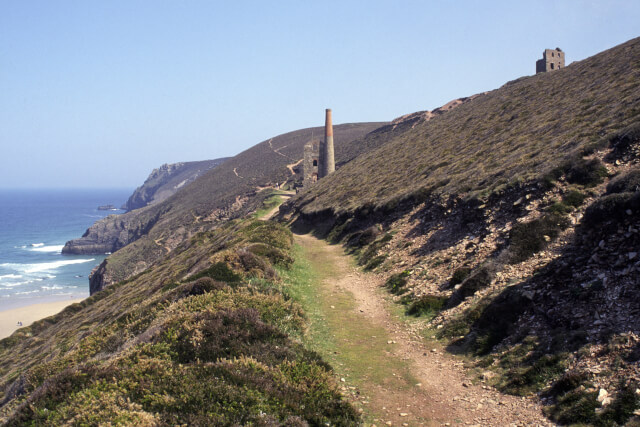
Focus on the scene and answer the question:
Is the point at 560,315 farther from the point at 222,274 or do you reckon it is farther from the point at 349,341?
the point at 222,274

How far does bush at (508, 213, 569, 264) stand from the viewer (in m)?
11.5

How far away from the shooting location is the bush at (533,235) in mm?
11492

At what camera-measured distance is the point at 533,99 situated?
1463 inches

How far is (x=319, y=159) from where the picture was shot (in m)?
59.7

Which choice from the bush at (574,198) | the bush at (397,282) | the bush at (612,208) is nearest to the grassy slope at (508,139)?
the bush at (574,198)

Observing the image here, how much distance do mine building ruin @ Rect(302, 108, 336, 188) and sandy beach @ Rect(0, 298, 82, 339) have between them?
1368 inches

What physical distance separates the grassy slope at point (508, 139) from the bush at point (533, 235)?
12.9 feet

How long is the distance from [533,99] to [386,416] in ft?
123

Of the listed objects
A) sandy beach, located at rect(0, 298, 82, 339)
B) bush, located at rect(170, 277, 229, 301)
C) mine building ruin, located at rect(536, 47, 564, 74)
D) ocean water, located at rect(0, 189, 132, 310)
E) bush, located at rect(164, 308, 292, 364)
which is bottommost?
sandy beach, located at rect(0, 298, 82, 339)

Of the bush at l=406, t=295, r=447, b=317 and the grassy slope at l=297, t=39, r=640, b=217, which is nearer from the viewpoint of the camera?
the bush at l=406, t=295, r=447, b=317

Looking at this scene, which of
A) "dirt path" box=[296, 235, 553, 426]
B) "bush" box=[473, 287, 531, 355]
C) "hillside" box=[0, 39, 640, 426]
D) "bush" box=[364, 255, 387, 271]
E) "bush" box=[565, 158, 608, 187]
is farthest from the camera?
"bush" box=[364, 255, 387, 271]

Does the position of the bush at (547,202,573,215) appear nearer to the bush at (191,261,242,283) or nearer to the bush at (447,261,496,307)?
the bush at (447,261,496,307)

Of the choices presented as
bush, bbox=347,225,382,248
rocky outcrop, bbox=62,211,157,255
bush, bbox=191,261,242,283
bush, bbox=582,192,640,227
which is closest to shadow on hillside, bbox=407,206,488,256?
bush, bbox=347,225,382,248

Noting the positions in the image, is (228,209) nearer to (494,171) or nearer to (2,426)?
(494,171)
